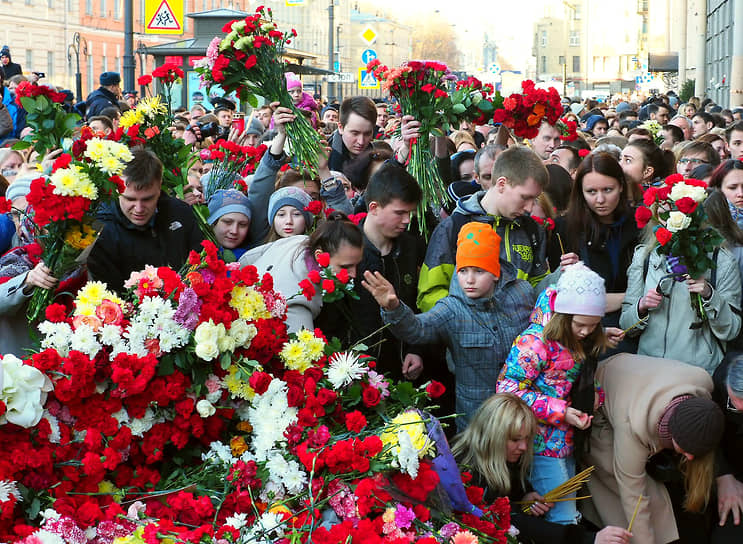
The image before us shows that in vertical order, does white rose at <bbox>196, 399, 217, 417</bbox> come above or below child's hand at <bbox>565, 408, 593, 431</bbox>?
above

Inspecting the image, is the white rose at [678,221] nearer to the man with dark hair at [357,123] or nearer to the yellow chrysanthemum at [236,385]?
the yellow chrysanthemum at [236,385]

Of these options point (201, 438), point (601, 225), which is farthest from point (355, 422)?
point (601, 225)

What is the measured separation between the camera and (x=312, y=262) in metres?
4.67

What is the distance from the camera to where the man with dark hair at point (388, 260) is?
16.6ft

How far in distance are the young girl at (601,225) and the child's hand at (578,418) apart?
145 cm

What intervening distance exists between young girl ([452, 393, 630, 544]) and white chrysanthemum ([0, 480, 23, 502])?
187cm

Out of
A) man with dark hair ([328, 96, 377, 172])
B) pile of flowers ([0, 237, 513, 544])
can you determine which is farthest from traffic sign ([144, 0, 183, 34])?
pile of flowers ([0, 237, 513, 544])

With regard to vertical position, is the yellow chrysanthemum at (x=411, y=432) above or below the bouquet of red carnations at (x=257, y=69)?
below

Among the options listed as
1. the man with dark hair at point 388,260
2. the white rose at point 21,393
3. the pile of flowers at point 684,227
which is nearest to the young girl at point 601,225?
the pile of flowers at point 684,227

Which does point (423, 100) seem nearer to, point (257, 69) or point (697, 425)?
point (257, 69)

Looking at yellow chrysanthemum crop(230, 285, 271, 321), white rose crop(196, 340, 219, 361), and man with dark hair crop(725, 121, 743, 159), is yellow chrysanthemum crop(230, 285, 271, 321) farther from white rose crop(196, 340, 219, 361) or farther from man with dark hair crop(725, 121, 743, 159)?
man with dark hair crop(725, 121, 743, 159)

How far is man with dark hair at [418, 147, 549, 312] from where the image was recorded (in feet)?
17.1

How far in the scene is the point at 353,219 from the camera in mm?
5426

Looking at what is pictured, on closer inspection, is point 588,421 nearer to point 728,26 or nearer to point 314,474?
point 314,474
